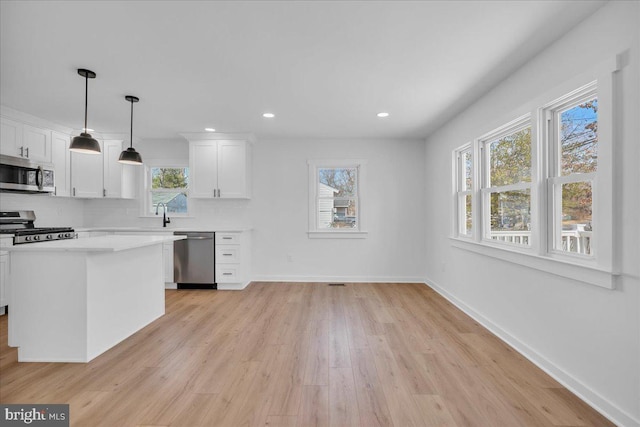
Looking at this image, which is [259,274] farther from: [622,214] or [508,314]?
[622,214]

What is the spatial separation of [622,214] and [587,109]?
83 centimetres

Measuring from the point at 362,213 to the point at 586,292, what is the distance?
11.8 feet

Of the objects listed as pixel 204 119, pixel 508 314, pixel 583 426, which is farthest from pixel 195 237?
pixel 583 426

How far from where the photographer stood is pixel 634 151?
1708 mm

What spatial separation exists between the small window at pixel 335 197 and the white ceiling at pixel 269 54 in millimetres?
1462

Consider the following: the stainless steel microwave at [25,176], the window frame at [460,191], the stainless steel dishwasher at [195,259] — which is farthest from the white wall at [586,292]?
the stainless steel microwave at [25,176]

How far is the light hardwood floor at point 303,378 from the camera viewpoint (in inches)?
72.7

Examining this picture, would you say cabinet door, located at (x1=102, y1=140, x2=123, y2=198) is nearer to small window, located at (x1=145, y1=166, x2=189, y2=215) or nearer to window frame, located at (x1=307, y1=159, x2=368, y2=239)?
small window, located at (x1=145, y1=166, x2=189, y2=215)

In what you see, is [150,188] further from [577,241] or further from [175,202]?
[577,241]

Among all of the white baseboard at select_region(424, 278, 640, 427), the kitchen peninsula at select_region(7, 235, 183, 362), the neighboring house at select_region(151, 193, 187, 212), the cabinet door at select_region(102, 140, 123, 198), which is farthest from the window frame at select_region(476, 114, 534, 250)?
the cabinet door at select_region(102, 140, 123, 198)

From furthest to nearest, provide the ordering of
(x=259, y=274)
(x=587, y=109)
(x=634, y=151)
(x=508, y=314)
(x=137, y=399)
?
(x=259, y=274)
(x=508, y=314)
(x=587, y=109)
(x=137, y=399)
(x=634, y=151)

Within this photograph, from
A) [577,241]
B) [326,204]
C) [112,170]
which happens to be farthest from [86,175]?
[577,241]

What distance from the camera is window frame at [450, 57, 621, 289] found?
71.3 inches

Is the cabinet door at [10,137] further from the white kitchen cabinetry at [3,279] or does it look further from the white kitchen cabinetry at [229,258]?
the white kitchen cabinetry at [229,258]
